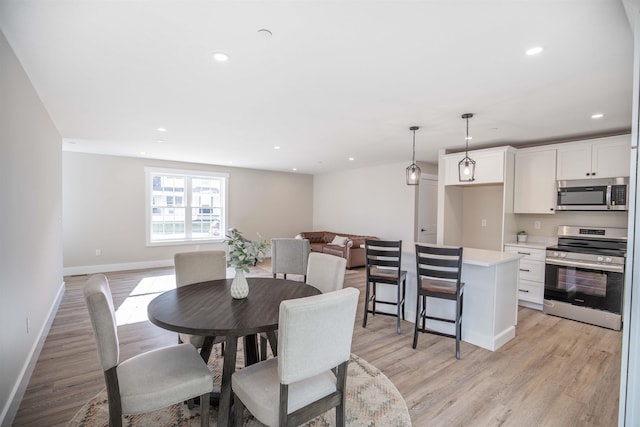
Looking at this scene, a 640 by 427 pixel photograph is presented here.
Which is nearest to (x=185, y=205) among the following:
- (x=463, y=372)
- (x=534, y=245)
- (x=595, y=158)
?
(x=463, y=372)

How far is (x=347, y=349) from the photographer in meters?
1.61

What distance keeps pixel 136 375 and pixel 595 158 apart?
5410 millimetres

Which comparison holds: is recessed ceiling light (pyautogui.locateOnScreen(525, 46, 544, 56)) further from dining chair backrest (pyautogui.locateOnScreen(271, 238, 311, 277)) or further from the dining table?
dining chair backrest (pyautogui.locateOnScreen(271, 238, 311, 277))

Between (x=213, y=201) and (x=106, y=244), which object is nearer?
(x=106, y=244)

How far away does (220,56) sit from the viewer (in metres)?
2.15

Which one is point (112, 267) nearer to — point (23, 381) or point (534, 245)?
point (23, 381)

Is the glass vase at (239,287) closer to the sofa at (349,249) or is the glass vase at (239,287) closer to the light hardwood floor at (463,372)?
the light hardwood floor at (463,372)

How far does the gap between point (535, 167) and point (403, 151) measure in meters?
2.05

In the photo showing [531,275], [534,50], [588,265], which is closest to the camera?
[534,50]

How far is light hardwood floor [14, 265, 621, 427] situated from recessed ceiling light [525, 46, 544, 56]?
249 cm

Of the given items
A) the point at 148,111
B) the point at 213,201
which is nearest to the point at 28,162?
the point at 148,111

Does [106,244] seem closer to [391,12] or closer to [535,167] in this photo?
[391,12]

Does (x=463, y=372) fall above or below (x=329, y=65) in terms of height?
below

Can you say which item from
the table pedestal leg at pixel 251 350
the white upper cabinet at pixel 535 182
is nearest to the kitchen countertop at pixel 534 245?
the white upper cabinet at pixel 535 182
